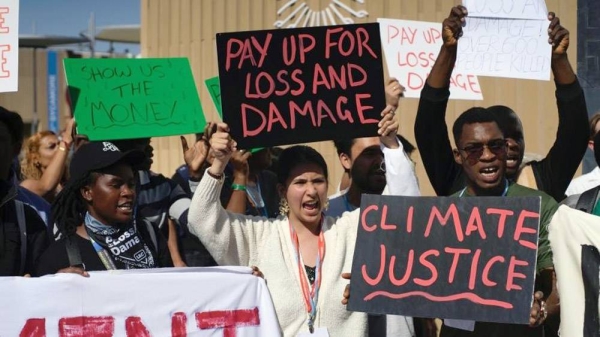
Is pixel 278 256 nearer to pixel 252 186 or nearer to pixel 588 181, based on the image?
pixel 252 186

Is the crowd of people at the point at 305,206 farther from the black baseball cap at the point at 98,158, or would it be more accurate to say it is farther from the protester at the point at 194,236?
the protester at the point at 194,236

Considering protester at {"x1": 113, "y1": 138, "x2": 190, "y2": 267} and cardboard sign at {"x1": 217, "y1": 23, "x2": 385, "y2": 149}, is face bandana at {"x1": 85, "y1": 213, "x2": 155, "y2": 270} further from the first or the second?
protester at {"x1": 113, "y1": 138, "x2": 190, "y2": 267}

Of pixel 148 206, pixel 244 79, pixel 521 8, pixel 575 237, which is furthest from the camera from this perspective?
pixel 148 206

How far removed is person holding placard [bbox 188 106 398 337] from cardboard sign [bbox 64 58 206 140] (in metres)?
1.52

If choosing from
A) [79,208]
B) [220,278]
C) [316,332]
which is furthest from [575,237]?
[79,208]

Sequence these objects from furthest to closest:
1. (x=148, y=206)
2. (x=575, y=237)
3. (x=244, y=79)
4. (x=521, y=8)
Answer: (x=148, y=206) < (x=521, y=8) < (x=244, y=79) < (x=575, y=237)

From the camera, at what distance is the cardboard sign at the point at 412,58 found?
645 cm

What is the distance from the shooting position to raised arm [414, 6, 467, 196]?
15.5ft

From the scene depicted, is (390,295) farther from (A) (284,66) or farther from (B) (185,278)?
(A) (284,66)

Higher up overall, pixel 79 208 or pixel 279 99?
pixel 279 99

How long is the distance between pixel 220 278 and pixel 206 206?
12.3 inches

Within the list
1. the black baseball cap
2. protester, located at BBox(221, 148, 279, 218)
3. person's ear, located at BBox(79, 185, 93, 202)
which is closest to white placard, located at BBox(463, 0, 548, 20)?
protester, located at BBox(221, 148, 279, 218)

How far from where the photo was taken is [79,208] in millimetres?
4734

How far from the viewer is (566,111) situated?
15.5ft
